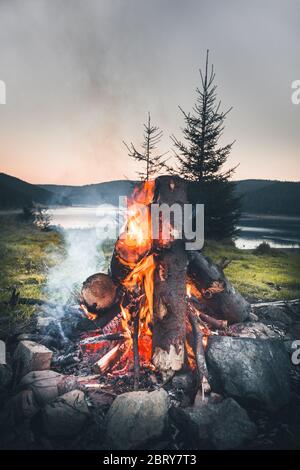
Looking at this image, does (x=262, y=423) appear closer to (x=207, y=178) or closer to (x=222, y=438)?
(x=222, y=438)

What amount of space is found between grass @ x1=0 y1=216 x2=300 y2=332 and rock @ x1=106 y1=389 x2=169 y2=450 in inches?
152

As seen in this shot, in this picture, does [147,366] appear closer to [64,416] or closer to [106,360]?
[106,360]

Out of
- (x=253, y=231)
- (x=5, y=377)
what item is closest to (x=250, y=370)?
(x=5, y=377)

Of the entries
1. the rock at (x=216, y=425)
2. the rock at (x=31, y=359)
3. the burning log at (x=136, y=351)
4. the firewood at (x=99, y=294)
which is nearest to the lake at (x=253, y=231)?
the firewood at (x=99, y=294)

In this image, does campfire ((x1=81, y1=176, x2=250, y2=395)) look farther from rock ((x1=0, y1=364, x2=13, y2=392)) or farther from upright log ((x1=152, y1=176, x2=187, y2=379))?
rock ((x1=0, y1=364, x2=13, y2=392))

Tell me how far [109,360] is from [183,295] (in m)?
1.60

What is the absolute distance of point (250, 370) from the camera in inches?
163

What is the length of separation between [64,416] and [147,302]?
1909mm

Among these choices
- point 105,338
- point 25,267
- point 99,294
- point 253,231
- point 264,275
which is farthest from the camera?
point 253,231

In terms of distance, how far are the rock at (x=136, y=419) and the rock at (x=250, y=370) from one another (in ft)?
3.10

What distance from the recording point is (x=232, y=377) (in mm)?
4102

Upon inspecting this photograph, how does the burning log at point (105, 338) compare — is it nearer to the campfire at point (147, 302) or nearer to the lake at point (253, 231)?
the campfire at point (147, 302)

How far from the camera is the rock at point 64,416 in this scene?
11.2ft

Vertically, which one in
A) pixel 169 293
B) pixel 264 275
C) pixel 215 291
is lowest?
pixel 264 275
